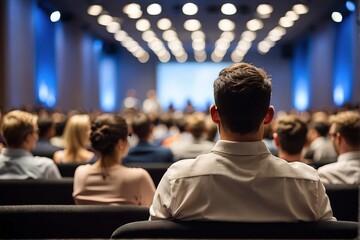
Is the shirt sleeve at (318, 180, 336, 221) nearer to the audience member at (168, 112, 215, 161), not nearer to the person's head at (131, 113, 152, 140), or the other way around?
the person's head at (131, 113, 152, 140)

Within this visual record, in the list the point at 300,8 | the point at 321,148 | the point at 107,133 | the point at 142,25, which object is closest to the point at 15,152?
the point at 107,133

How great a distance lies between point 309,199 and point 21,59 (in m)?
11.6

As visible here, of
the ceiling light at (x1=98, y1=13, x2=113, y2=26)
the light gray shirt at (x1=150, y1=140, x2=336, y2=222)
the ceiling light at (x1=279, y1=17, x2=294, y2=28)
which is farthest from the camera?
the ceiling light at (x1=279, y1=17, x2=294, y2=28)

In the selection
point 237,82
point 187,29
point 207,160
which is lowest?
point 207,160

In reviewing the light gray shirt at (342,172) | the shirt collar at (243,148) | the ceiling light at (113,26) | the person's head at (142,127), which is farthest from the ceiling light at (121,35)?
the shirt collar at (243,148)

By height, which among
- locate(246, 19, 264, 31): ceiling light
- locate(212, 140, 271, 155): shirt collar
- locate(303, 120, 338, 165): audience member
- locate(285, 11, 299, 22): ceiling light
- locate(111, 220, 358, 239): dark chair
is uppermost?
locate(246, 19, 264, 31): ceiling light

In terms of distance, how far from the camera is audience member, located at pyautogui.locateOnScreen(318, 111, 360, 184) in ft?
11.7

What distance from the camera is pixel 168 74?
2919 cm

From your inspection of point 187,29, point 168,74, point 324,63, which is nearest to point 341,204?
point 324,63

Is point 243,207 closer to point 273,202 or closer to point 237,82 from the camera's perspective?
point 273,202

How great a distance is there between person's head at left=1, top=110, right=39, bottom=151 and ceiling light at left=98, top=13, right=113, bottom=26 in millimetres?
12435

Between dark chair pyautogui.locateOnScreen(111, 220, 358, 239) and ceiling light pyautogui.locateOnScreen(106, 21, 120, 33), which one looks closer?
dark chair pyautogui.locateOnScreen(111, 220, 358, 239)

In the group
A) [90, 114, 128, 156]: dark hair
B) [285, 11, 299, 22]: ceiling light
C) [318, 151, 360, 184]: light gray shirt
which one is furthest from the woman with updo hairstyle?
[285, 11, 299, 22]: ceiling light

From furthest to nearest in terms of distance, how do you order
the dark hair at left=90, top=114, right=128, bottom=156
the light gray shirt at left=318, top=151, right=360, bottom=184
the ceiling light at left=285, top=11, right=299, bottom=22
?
the ceiling light at left=285, top=11, right=299, bottom=22, the light gray shirt at left=318, top=151, right=360, bottom=184, the dark hair at left=90, top=114, right=128, bottom=156
